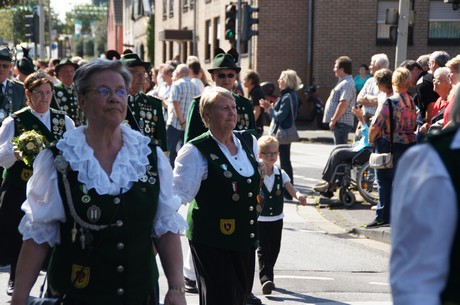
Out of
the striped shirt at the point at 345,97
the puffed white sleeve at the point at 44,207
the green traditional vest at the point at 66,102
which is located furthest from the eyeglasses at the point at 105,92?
the striped shirt at the point at 345,97

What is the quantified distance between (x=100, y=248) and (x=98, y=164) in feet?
1.21

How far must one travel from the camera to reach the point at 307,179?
15.7 metres

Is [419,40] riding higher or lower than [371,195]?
higher

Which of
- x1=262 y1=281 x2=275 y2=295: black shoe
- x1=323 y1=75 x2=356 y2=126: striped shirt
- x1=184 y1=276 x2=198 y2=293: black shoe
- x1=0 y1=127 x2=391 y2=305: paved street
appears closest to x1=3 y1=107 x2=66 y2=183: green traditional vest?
x1=0 y1=127 x2=391 y2=305: paved street

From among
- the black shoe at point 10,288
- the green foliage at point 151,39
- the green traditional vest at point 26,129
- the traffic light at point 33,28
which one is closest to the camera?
the green traditional vest at point 26,129

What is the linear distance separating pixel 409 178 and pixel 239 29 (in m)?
18.2

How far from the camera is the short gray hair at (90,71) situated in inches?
156

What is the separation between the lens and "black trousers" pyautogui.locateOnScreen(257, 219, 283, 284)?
7.50 metres

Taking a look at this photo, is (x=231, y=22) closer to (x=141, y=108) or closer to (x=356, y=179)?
(x=356, y=179)

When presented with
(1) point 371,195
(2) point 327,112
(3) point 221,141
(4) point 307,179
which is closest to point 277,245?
(3) point 221,141

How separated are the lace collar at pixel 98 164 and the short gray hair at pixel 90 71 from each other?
0.68 ft

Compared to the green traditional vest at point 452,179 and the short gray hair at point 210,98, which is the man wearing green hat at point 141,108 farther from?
the green traditional vest at point 452,179

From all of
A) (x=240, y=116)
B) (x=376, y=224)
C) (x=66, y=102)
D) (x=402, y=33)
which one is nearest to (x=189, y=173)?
(x=240, y=116)

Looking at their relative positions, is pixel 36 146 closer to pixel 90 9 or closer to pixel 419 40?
pixel 419 40
